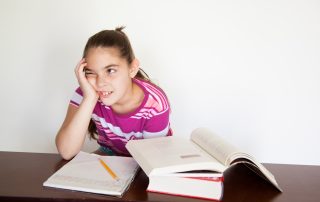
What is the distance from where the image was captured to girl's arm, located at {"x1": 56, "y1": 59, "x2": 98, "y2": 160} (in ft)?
2.98

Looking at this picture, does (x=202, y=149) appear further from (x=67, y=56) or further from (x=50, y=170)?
(x=67, y=56)

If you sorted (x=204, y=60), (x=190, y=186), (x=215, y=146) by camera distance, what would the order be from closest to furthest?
(x=190, y=186) < (x=215, y=146) < (x=204, y=60)

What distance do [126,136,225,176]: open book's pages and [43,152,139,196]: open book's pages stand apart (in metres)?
0.05

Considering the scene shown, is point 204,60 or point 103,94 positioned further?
point 204,60

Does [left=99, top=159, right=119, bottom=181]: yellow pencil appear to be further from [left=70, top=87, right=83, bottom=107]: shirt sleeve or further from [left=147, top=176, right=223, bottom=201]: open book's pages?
[left=70, top=87, right=83, bottom=107]: shirt sleeve

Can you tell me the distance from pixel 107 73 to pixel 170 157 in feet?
1.23

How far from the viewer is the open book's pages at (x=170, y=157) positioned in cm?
67

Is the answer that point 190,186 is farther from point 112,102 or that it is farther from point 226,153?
point 112,102

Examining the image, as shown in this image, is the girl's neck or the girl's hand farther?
the girl's neck

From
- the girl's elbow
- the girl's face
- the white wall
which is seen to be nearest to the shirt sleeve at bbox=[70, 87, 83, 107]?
the girl's face

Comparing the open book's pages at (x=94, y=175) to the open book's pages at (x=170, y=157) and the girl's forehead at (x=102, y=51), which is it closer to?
the open book's pages at (x=170, y=157)

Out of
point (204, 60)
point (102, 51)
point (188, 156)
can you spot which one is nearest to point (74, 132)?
point (102, 51)

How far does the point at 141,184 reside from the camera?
723mm

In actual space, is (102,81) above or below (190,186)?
above
